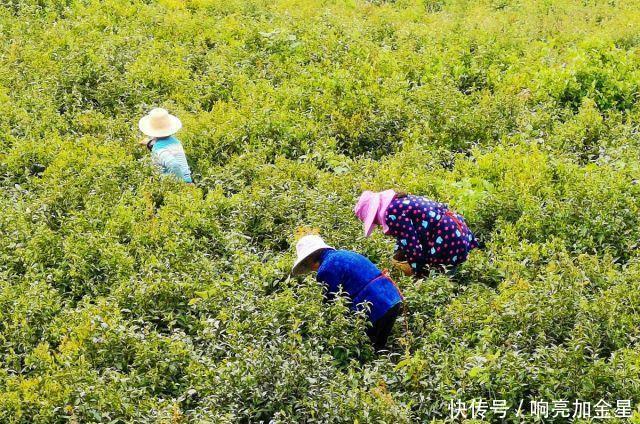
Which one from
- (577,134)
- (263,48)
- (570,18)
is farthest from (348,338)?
(570,18)

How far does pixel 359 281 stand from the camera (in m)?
7.19

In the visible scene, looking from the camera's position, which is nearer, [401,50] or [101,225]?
[101,225]

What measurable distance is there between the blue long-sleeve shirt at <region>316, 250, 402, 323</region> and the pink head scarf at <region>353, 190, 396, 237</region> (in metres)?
0.60

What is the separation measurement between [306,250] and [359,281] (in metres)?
0.60

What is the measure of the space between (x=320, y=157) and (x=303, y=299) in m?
3.29

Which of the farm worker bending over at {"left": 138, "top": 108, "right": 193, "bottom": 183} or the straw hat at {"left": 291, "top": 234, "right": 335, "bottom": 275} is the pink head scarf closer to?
the straw hat at {"left": 291, "top": 234, "right": 335, "bottom": 275}

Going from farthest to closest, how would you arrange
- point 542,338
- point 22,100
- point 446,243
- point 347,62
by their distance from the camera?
point 347,62
point 22,100
point 446,243
point 542,338

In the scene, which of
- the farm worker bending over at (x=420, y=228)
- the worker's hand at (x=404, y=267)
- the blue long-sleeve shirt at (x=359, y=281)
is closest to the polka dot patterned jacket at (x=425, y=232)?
the farm worker bending over at (x=420, y=228)

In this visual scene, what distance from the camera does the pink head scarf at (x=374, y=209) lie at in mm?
7809

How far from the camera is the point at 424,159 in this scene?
9.83m

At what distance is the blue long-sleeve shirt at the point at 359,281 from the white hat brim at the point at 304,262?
9cm

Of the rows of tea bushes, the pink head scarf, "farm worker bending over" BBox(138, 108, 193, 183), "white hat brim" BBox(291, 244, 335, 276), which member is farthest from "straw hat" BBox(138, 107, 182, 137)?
"white hat brim" BBox(291, 244, 335, 276)

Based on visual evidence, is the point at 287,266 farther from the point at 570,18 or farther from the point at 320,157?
the point at 570,18

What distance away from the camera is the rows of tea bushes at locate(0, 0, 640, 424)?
6.48 m
